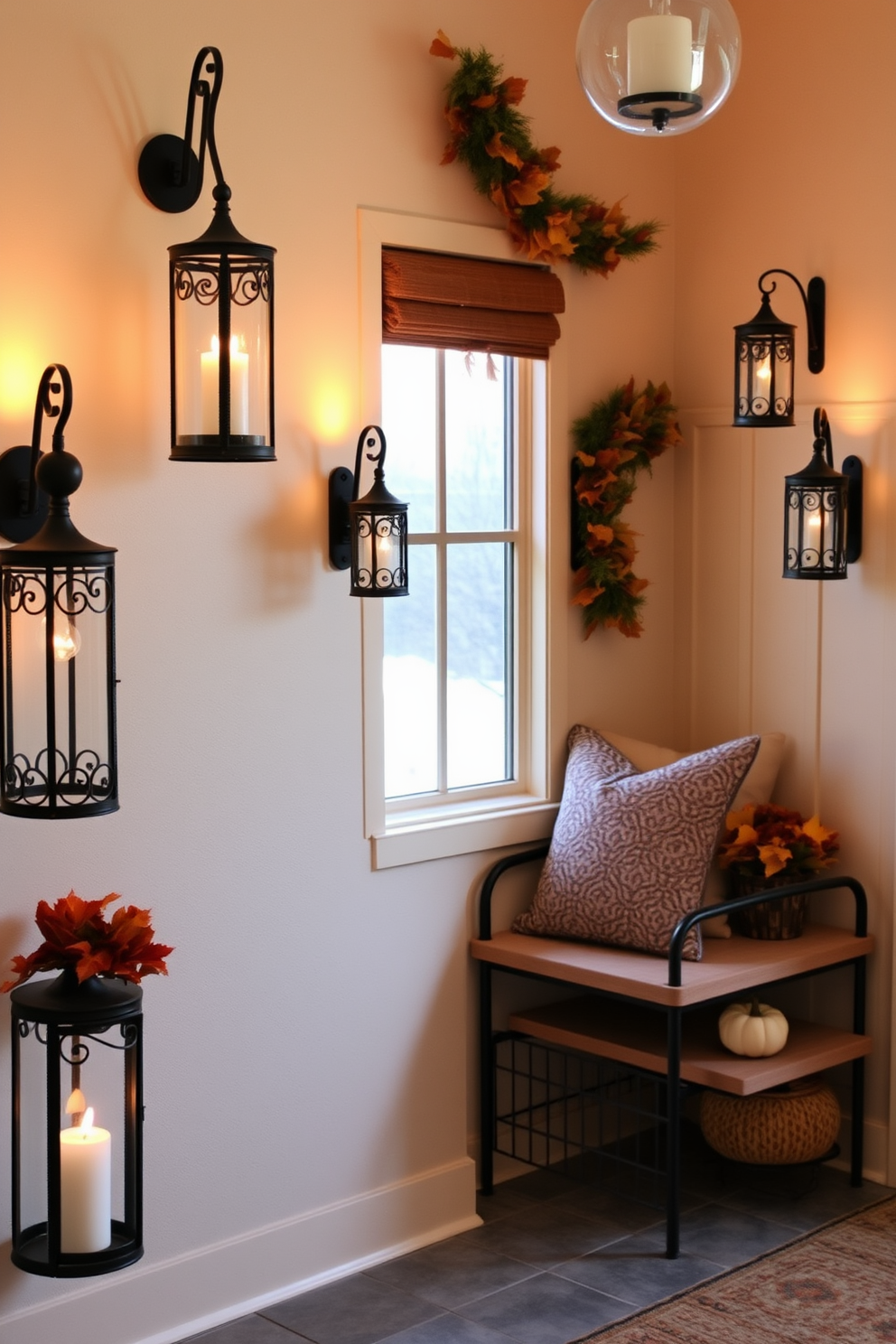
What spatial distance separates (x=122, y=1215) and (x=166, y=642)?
3.56 ft

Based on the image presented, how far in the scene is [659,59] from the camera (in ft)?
5.12

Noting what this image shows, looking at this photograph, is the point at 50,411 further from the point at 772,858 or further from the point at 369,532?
the point at 772,858

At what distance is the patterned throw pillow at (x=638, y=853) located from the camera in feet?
10.9

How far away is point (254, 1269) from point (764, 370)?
2.26 metres

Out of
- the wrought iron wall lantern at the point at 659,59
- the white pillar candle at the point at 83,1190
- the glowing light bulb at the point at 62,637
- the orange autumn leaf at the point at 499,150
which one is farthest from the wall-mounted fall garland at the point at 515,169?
the white pillar candle at the point at 83,1190

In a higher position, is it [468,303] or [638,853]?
[468,303]

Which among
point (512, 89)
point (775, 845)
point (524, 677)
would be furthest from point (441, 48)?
point (775, 845)

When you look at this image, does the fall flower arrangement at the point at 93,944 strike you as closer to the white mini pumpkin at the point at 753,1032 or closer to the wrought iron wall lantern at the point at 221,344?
the wrought iron wall lantern at the point at 221,344

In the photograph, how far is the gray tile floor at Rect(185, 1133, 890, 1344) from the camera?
2.93 m

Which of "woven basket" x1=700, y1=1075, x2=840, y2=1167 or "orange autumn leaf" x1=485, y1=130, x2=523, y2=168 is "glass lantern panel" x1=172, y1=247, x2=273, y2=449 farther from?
"woven basket" x1=700, y1=1075, x2=840, y2=1167

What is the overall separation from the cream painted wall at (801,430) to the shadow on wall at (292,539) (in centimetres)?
122

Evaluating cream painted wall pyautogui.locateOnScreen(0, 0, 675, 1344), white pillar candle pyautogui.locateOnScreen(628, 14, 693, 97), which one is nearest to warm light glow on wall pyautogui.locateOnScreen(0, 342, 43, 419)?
cream painted wall pyautogui.locateOnScreen(0, 0, 675, 1344)

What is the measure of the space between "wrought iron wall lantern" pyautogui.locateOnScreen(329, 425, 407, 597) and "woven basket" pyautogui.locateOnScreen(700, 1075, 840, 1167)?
4.72ft

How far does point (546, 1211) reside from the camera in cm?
344
